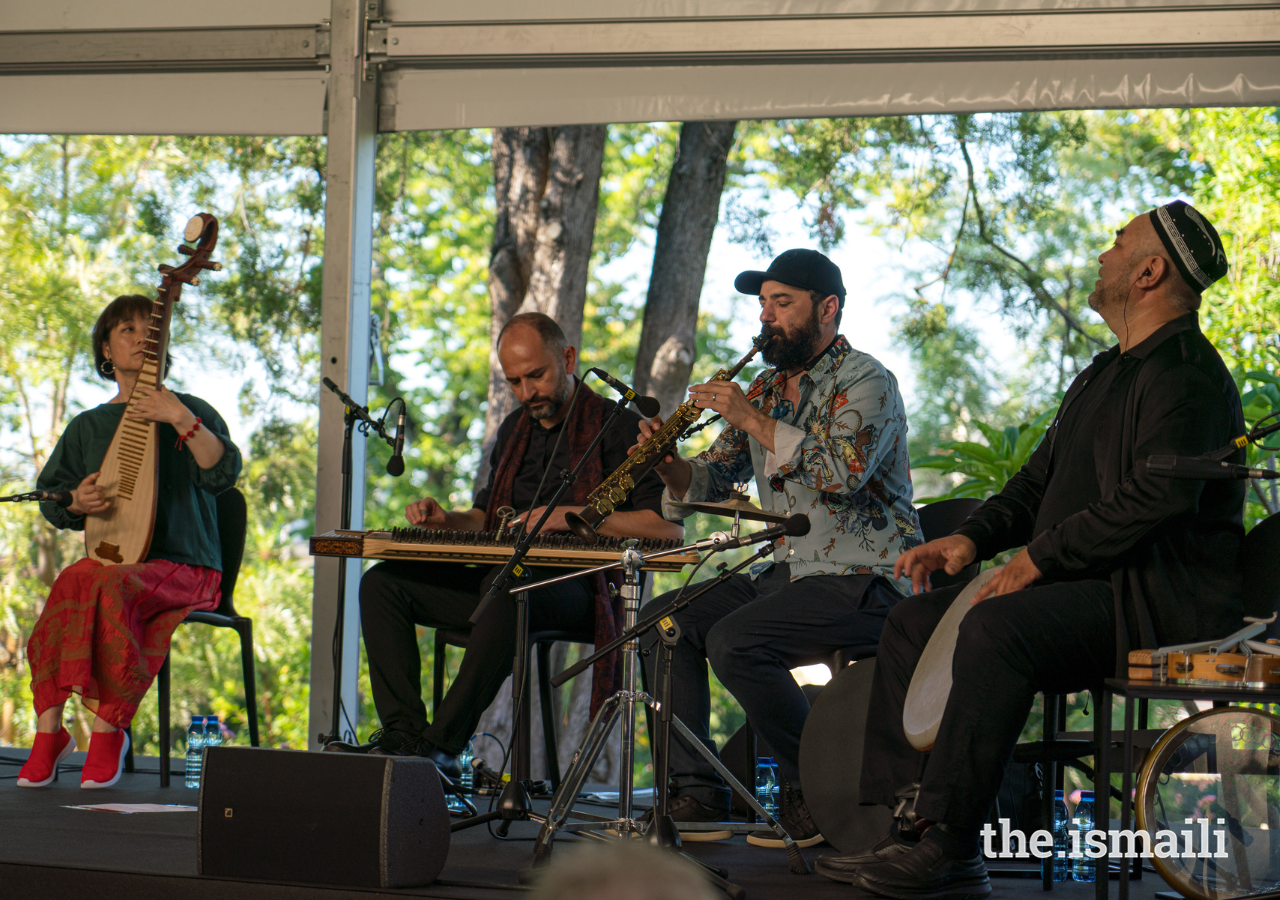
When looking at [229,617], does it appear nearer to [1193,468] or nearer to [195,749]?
[195,749]

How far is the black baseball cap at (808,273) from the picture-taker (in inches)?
134

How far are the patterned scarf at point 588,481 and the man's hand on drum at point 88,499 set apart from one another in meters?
1.23

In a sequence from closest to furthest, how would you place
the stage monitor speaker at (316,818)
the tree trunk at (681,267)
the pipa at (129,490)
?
the stage monitor speaker at (316,818) < the pipa at (129,490) < the tree trunk at (681,267)

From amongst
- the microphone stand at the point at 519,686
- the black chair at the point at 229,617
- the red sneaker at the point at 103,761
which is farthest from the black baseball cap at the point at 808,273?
the red sneaker at the point at 103,761

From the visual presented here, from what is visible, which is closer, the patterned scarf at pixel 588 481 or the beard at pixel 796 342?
the beard at pixel 796 342

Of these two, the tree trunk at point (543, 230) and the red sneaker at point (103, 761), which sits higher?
the tree trunk at point (543, 230)

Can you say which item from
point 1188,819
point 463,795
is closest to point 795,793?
point 463,795

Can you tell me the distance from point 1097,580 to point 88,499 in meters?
3.02

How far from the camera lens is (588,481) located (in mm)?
3717

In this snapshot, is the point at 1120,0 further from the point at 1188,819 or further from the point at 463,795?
the point at 463,795

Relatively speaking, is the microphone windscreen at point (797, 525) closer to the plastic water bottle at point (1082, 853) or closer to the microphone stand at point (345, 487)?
the plastic water bottle at point (1082, 853)

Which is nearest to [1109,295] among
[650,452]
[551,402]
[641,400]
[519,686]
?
[641,400]

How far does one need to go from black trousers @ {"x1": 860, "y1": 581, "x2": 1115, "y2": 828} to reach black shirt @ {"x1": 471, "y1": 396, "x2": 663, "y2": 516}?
1.37m

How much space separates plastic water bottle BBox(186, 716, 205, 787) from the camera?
3.86 metres
